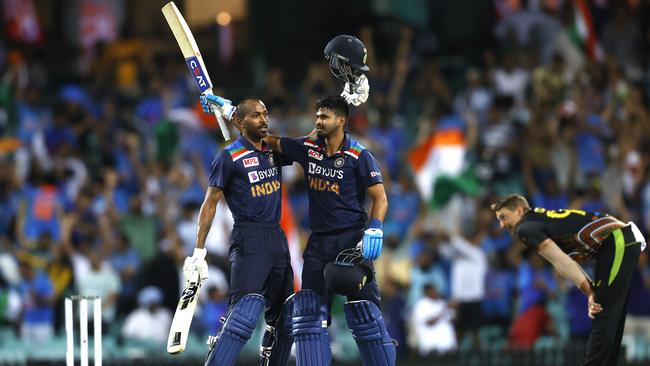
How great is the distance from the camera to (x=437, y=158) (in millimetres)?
17156

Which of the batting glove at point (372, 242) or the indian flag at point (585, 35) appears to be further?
the indian flag at point (585, 35)

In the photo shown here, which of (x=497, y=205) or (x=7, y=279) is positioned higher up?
(x=7, y=279)

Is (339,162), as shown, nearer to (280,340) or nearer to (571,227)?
(280,340)

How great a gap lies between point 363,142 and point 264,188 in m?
5.95

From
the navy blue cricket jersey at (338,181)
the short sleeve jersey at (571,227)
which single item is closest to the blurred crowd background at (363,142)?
the short sleeve jersey at (571,227)

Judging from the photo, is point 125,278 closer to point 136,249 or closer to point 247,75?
point 136,249

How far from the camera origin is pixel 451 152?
17.1m

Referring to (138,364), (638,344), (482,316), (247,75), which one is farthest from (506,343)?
(247,75)

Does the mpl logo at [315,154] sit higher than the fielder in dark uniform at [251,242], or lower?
higher

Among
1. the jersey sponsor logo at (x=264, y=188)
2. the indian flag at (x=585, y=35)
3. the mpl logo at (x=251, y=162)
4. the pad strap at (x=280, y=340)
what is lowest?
the pad strap at (x=280, y=340)

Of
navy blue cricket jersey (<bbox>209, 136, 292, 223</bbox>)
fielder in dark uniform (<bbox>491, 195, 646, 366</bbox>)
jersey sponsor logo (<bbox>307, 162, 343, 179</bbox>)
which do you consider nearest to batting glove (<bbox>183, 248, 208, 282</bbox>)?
navy blue cricket jersey (<bbox>209, 136, 292, 223</bbox>)

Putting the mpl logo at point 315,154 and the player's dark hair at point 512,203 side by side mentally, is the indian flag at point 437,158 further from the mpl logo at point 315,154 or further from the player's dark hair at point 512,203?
the mpl logo at point 315,154

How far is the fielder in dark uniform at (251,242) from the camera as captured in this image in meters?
10.3

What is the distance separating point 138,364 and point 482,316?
3916mm
